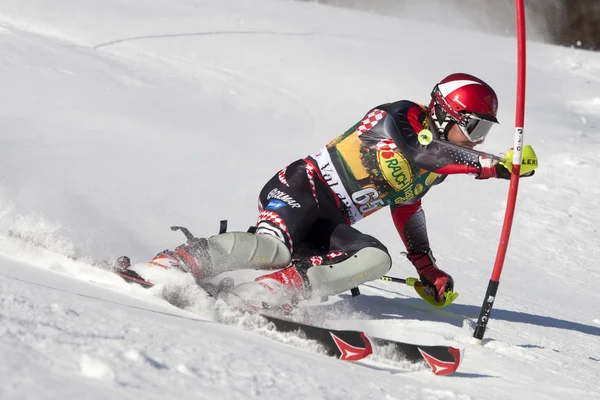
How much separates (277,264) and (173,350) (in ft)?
5.61

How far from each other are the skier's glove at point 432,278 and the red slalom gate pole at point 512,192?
60 centimetres

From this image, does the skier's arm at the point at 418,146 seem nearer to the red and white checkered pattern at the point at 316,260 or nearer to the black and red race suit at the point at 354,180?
the black and red race suit at the point at 354,180

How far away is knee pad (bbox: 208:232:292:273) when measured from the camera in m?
3.97

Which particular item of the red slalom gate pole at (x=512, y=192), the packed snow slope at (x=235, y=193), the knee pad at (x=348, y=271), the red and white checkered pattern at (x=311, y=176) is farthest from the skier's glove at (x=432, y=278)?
the red and white checkered pattern at (x=311, y=176)

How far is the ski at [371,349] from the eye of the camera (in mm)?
3342

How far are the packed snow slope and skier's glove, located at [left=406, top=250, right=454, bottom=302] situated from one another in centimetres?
16

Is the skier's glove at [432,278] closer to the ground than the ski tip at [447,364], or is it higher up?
higher up

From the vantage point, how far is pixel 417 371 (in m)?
3.39

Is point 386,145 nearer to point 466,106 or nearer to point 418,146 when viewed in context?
point 418,146

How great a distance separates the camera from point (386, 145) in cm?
445

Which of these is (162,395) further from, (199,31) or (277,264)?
(199,31)

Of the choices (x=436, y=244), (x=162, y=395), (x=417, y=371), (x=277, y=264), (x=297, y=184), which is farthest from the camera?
(x=436, y=244)

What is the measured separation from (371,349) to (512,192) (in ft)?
4.40

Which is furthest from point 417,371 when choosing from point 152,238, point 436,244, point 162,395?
point 436,244
